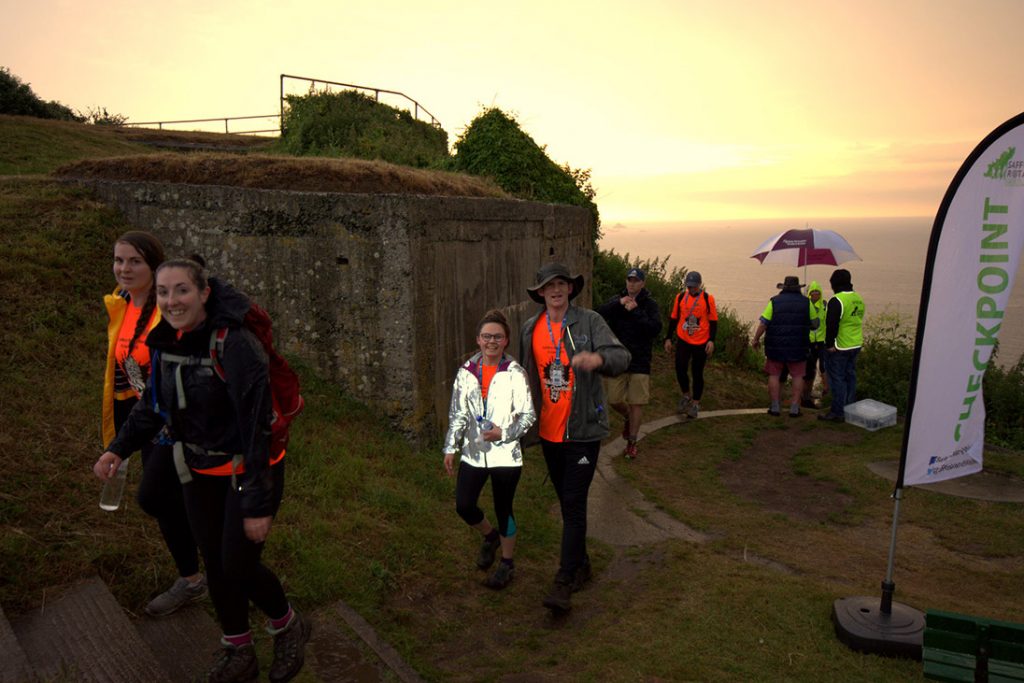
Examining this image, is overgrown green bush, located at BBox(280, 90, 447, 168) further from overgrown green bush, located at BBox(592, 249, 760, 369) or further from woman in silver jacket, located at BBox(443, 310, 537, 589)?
woman in silver jacket, located at BBox(443, 310, 537, 589)

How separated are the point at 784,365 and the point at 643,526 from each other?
208 inches

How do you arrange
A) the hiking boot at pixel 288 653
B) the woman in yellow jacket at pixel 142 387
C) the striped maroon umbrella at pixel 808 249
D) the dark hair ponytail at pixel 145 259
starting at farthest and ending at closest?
the striped maroon umbrella at pixel 808 249, the dark hair ponytail at pixel 145 259, the woman in yellow jacket at pixel 142 387, the hiking boot at pixel 288 653

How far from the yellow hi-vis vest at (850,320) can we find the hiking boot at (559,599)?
288 inches

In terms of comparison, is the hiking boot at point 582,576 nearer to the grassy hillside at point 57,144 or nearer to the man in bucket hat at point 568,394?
the man in bucket hat at point 568,394

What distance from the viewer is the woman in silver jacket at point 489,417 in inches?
186

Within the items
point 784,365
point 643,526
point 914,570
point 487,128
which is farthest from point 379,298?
point 487,128

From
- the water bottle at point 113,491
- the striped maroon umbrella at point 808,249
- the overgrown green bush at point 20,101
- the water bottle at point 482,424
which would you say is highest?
the overgrown green bush at point 20,101

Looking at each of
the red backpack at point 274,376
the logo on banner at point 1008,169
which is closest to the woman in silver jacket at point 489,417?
the red backpack at point 274,376

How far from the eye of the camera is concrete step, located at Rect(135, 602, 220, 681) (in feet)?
11.4

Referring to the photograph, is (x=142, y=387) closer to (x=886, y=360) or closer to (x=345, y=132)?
(x=345, y=132)

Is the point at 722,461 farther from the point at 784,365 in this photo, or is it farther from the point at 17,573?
the point at 17,573

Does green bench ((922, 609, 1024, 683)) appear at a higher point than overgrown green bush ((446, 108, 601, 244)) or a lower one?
lower

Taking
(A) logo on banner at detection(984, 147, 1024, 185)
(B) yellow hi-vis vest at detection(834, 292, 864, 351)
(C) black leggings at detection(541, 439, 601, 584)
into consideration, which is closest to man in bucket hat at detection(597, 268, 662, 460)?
(C) black leggings at detection(541, 439, 601, 584)

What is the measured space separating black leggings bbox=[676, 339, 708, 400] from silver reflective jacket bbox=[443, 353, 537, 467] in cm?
575
